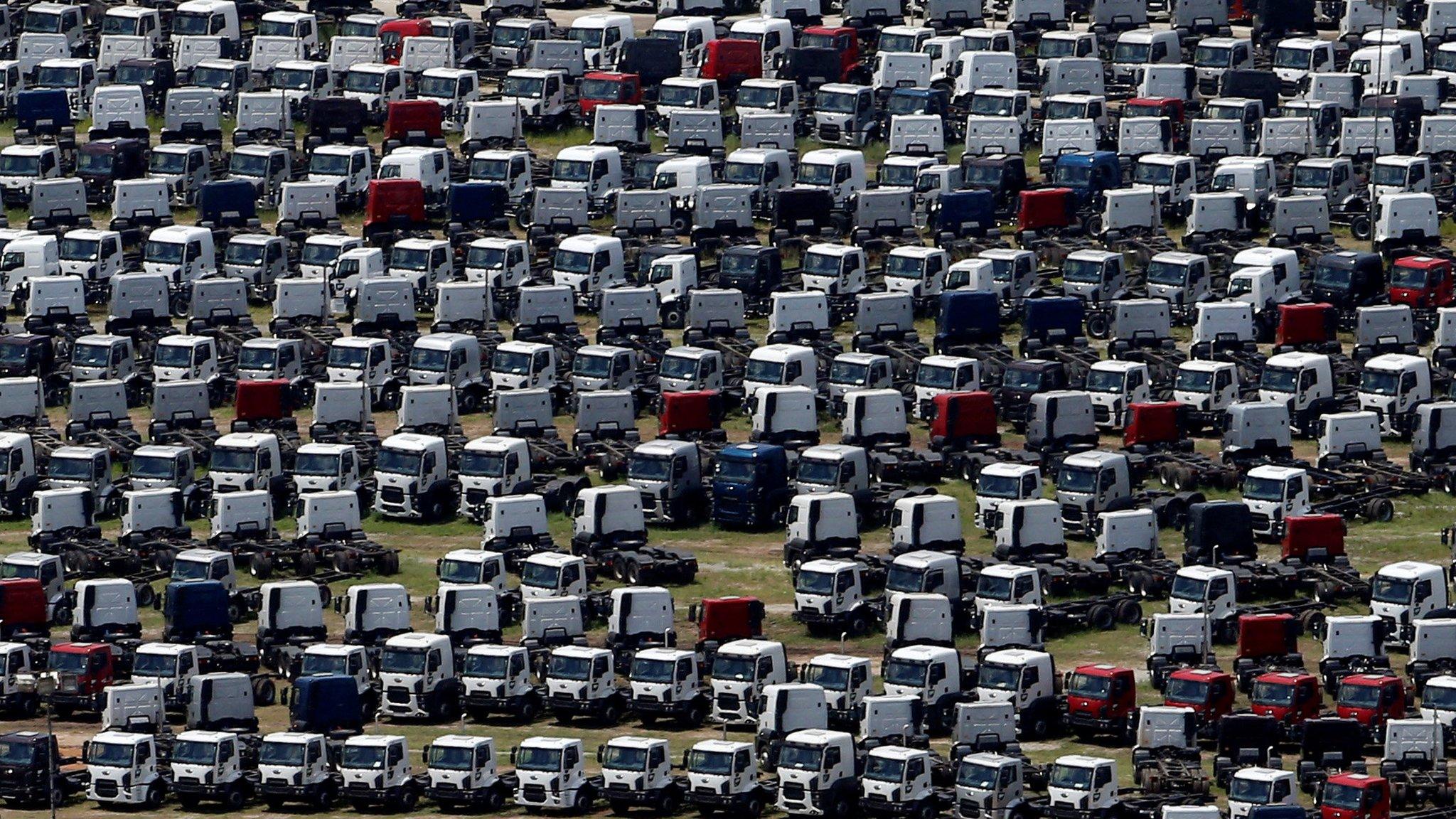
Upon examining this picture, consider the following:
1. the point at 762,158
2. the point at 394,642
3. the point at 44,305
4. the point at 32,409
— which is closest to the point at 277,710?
the point at 394,642

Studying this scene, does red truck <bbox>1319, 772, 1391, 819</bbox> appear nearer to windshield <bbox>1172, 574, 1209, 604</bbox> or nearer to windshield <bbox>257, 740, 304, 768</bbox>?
windshield <bbox>1172, 574, 1209, 604</bbox>

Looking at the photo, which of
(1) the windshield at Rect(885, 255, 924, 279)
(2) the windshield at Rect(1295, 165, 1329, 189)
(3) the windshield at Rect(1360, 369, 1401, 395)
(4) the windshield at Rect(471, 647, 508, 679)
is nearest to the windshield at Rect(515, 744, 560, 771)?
(4) the windshield at Rect(471, 647, 508, 679)

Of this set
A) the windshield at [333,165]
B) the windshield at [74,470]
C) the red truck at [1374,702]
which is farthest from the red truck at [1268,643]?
the windshield at [333,165]

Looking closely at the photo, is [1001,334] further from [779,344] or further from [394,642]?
[394,642]

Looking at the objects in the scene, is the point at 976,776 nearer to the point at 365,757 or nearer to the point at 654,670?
the point at 654,670

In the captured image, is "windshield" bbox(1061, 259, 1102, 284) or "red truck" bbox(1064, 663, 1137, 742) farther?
"windshield" bbox(1061, 259, 1102, 284)
